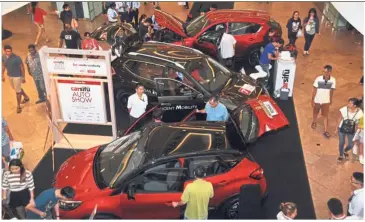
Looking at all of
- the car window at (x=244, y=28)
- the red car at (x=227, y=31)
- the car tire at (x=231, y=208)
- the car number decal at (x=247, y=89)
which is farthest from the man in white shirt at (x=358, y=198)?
the car window at (x=244, y=28)

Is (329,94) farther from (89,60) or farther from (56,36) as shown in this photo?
(56,36)

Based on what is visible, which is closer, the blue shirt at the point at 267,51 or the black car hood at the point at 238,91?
the black car hood at the point at 238,91

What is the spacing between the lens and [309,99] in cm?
1069

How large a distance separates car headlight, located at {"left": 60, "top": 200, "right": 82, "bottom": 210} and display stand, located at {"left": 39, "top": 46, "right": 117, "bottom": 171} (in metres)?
2.54

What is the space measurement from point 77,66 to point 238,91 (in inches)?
129

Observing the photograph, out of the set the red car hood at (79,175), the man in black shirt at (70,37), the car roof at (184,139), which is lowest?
the red car hood at (79,175)

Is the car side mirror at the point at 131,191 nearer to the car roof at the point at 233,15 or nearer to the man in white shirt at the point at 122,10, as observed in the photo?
the car roof at the point at 233,15

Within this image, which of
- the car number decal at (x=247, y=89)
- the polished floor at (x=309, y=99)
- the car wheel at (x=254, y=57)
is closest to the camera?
the polished floor at (x=309, y=99)

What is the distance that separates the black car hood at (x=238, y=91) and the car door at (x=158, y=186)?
2719 mm

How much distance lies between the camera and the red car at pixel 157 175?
6.31 m

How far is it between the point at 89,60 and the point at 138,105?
1.22 meters

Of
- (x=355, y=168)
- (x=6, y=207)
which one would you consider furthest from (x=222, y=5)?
(x=6, y=207)

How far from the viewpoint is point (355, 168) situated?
328 inches

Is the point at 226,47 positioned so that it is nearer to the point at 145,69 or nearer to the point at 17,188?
the point at 145,69
